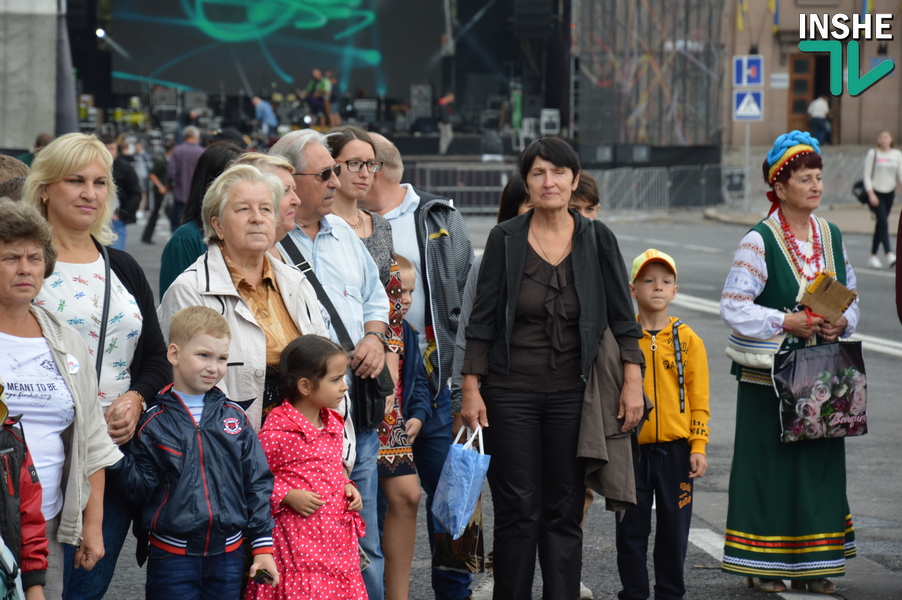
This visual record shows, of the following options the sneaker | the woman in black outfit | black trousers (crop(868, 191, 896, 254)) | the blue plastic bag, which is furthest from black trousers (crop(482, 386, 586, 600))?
black trousers (crop(868, 191, 896, 254))

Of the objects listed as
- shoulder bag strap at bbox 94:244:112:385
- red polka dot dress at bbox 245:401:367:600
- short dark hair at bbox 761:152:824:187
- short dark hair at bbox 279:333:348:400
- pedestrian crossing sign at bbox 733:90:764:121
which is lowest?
red polka dot dress at bbox 245:401:367:600

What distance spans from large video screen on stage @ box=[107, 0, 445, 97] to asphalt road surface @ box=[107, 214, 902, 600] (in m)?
25.5

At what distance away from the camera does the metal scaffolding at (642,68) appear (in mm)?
32125

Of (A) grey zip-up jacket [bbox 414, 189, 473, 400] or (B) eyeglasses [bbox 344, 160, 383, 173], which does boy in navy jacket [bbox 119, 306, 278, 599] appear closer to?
(B) eyeglasses [bbox 344, 160, 383, 173]

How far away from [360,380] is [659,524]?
58.8 inches

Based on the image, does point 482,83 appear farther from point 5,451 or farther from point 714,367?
point 5,451

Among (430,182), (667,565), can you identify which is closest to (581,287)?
(667,565)

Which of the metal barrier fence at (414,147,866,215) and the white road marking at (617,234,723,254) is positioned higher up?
the metal barrier fence at (414,147,866,215)

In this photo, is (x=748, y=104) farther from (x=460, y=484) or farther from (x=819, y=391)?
(x=460, y=484)

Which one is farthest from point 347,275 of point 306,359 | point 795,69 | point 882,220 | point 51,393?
point 795,69

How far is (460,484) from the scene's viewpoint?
441 cm

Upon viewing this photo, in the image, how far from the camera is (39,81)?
50.4 ft

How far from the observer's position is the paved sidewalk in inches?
964

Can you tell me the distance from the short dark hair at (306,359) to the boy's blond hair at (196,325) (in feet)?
0.87
